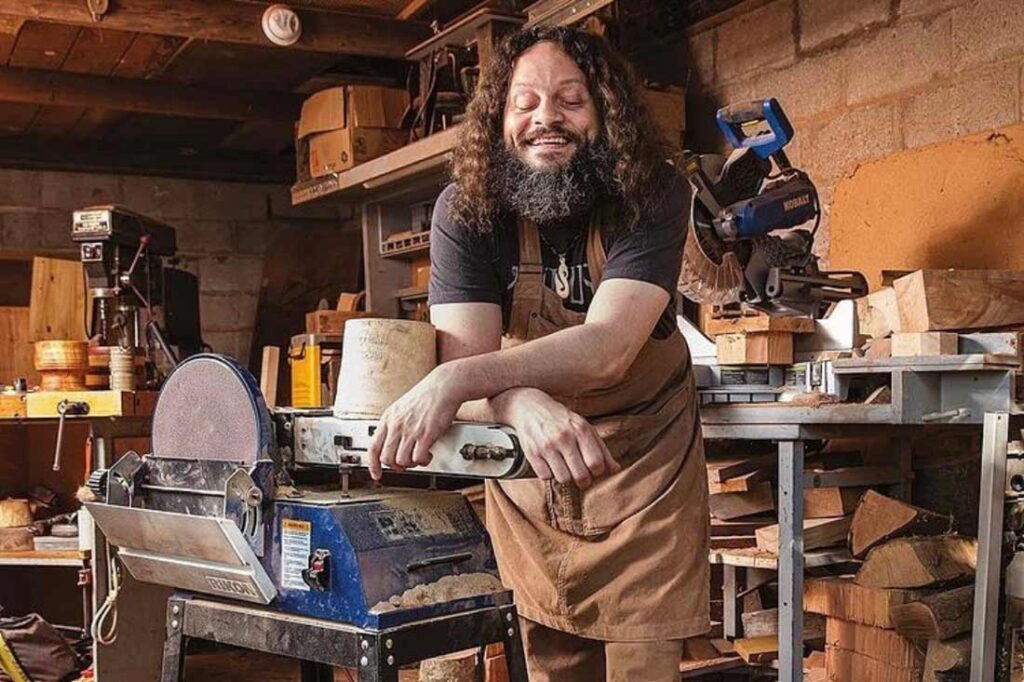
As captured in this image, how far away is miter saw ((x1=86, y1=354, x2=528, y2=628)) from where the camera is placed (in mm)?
1476

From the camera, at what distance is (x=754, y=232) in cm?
257

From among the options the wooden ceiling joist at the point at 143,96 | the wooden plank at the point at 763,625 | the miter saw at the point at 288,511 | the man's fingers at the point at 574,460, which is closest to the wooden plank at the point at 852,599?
the wooden plank at the point at 763,625

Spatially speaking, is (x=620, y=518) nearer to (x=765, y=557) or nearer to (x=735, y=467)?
(x=765, y=557)

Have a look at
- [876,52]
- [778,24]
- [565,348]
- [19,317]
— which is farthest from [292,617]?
[19,317]

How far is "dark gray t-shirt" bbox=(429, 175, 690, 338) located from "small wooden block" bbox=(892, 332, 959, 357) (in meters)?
0.65

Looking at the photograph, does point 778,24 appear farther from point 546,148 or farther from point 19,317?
point 19,317

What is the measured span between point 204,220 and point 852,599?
15.1 ft

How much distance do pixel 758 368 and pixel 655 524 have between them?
83cm

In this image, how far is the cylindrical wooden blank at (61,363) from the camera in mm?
3477

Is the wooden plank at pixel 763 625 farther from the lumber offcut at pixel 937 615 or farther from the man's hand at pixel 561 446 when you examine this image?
the man's hand at pixel 561 446

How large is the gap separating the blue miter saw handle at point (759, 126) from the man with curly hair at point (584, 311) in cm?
77

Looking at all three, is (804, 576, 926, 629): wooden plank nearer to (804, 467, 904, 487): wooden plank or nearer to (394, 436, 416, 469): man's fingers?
(804, 467, 904, 487): wooden plank

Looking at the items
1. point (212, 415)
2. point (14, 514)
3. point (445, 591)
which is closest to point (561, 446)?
point (445, 591)

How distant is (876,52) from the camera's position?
3.29m
